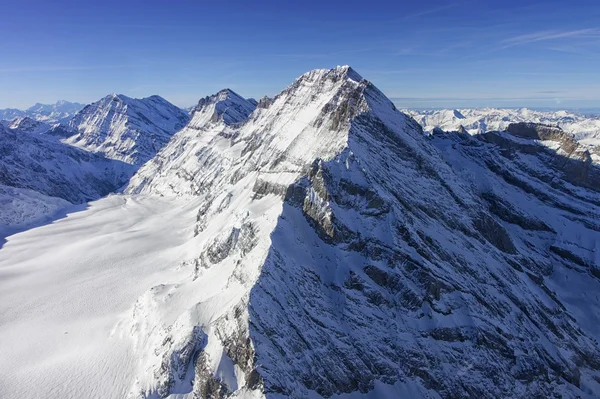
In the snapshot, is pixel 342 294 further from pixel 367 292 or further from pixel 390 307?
pixel 390 307

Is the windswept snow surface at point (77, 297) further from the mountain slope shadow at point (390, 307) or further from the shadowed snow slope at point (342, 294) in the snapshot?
the mountain slope shadow at point (390, 307)

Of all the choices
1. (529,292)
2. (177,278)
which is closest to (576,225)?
(529,292)

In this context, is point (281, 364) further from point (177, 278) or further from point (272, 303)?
point (177, 278)

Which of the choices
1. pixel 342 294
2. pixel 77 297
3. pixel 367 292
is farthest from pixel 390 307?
pixel 77 297

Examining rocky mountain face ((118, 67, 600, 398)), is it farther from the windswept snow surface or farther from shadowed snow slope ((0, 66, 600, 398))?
the windswept snow surface

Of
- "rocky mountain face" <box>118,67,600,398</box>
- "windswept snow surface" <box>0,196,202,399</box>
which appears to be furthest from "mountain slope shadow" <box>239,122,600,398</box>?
"windswept snow surface" <box>0,196,202,399</box>

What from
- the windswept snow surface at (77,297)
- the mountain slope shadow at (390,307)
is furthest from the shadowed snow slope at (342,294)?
the windswept snow surface at (77,297)
